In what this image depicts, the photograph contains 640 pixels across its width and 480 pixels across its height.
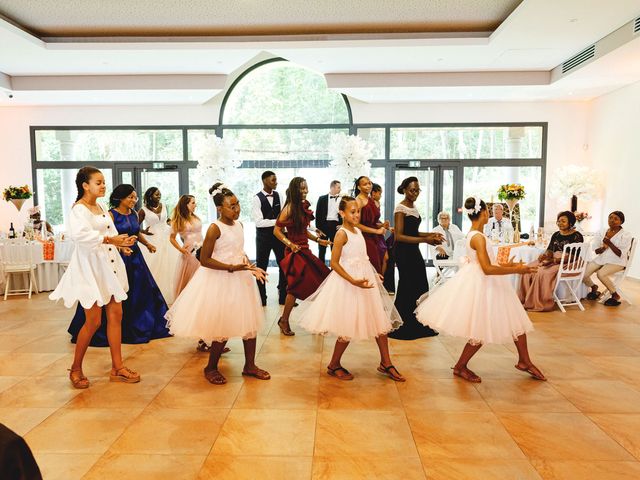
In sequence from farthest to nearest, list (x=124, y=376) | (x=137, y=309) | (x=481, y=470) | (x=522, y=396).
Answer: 1. (x=137, y=309)
2. (x=124, y=376)
3. (x=522, y=396)
4. (x=481, y=470)

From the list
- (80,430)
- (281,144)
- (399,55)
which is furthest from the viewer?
(281,144)

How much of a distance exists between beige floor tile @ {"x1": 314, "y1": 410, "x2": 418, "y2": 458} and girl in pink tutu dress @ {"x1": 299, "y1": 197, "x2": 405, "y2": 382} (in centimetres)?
68

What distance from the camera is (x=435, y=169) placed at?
11906 mm

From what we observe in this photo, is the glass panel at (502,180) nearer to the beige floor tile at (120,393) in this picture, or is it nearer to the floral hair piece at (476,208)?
the floral hair piece at (476,208)

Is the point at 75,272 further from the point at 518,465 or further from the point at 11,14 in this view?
the point at 11,14

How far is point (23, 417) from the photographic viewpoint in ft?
11.2

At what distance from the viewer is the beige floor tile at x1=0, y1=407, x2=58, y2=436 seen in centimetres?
326

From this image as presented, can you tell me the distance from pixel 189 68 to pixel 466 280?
7648 millimetres

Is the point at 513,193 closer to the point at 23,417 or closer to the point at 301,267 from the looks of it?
the point at 301,267

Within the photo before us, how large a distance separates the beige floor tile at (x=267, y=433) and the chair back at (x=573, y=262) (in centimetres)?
490

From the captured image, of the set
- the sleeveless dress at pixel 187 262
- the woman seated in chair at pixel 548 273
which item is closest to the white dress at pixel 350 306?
the sleeveless dress at pixel 187 262

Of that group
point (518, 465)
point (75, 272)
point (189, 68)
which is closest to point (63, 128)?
point (189, 68)

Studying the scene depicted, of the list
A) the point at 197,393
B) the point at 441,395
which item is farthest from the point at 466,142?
the point at 197,393

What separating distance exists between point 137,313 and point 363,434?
10.8ft
